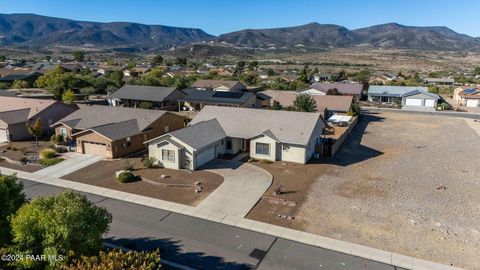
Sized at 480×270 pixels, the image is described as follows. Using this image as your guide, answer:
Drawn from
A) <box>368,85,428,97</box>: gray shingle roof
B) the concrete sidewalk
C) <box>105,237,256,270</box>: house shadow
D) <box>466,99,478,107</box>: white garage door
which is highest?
<box>368,85,428,97</box>: gray shingle roof

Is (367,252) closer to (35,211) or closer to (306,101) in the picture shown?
(35,211)

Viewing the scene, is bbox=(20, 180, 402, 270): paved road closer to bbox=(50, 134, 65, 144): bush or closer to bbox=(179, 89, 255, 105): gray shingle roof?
bbox=(50, 134, 65, 144): bush

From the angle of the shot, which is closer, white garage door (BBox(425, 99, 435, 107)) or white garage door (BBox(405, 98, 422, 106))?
white garage door (BBox(425, 99, 435, 107))

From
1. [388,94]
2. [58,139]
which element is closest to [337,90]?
[388,94]

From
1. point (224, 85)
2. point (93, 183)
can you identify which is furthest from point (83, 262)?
point (224, 85)

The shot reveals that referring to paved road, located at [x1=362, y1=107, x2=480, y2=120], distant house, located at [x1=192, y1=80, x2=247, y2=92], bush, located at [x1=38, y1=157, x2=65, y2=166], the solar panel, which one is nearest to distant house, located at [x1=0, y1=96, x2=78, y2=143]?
bush, located at [x1=38, y1=157, x2=65, y2=166]

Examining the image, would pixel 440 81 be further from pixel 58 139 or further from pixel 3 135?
pixel 3 135
